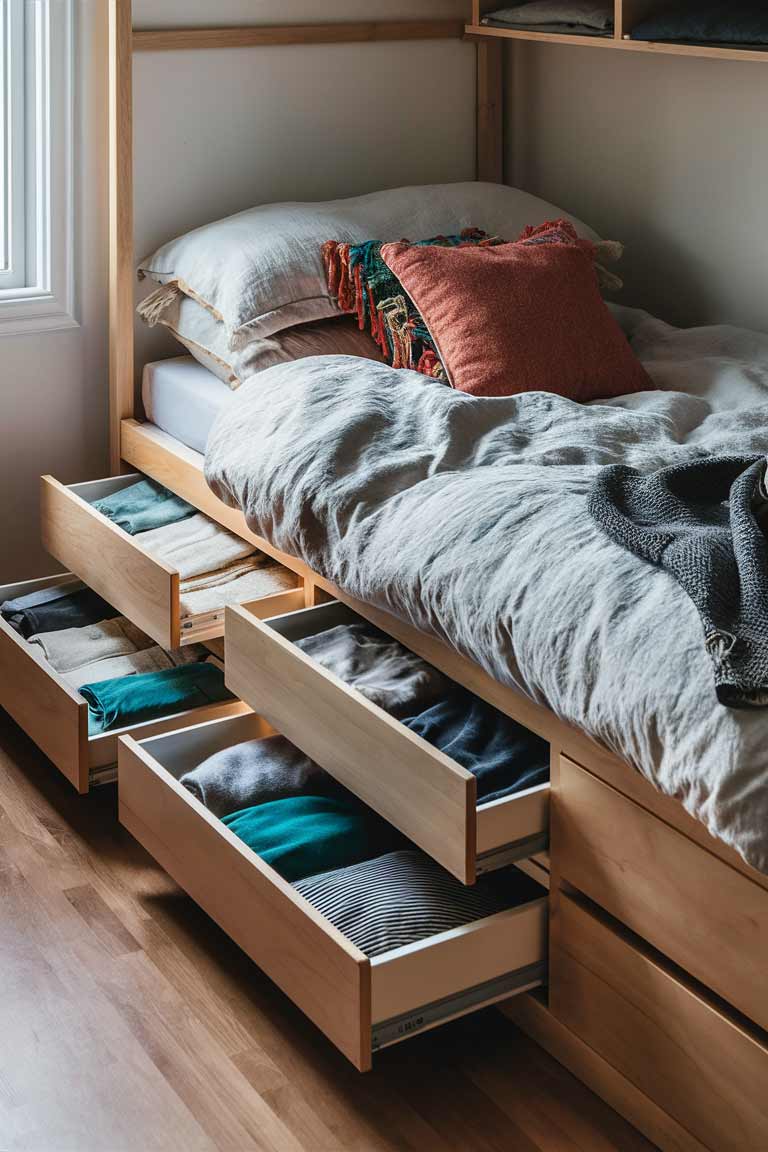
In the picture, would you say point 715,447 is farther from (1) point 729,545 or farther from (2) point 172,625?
(2) point 172,625

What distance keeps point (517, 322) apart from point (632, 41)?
2.00ft

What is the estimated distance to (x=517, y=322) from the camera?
7.19 ft

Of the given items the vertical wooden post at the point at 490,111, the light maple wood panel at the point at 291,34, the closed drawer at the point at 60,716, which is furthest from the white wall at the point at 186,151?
the closed drawer at the point at 60,716

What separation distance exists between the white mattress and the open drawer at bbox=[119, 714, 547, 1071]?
2.53ft

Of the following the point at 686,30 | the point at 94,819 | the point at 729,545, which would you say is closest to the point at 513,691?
the point at 729,545

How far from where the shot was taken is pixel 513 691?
1.55 meters

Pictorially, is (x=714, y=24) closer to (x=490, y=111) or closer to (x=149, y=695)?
(x=490, y=111)

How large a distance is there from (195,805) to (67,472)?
1.18 metres

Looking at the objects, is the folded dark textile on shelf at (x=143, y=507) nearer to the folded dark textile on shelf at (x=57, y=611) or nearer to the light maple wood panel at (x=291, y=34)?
the folded dark textile on shelf at (x=57, y=611)

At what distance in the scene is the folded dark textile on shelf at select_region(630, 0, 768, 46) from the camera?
7.07ft

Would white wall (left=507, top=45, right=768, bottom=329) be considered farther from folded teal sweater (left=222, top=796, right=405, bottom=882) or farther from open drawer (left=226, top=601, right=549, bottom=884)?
folded teal sweater (left=222, top=796, right=405, bottom=882)

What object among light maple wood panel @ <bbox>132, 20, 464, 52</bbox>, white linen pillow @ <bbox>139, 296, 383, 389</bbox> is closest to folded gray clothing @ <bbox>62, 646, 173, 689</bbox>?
white linen pillow @ <bbox>139, 296, 383, 389</bbox>

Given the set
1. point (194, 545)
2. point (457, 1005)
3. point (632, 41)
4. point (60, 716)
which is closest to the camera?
point (457, 1005)

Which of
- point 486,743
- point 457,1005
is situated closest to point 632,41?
point 486,743
